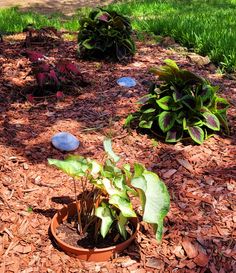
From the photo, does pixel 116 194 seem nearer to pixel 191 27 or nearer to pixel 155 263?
pixel 155 263

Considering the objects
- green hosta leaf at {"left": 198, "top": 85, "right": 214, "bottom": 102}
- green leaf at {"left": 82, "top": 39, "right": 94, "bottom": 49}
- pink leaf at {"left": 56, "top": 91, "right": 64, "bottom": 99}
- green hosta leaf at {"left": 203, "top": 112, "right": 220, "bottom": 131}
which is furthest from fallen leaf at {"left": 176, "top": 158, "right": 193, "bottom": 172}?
green leaf at {"left": 82, "top": 39, "right": 94, "bottom": 49}

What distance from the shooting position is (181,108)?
351cm

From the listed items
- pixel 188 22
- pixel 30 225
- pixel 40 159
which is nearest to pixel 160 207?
pixel 30 225

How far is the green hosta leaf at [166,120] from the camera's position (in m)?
3.46

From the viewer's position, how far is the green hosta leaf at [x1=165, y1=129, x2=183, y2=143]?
11.4 feet

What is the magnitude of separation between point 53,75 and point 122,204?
2.29 meters

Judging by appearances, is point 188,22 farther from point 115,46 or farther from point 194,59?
point 115,46

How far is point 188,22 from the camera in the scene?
21.8 ft

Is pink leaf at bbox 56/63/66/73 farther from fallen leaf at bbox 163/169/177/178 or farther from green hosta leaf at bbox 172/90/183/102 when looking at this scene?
fallen leaf at bbox 163/169/177/178

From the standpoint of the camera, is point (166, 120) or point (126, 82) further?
point (126, 82)

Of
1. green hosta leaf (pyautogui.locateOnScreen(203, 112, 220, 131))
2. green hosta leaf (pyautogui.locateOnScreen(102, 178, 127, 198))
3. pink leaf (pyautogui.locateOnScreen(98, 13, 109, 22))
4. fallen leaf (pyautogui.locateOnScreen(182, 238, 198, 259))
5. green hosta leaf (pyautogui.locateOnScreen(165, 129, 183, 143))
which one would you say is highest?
pink leaf (pyautogui.locateOnScreen(98, 13, 109, 22))

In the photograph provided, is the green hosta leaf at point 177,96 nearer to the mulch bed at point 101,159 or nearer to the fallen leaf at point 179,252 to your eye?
the mulch bed at point 101,159

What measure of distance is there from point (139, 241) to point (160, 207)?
0.44 metres

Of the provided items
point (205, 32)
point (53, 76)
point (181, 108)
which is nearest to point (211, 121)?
point (181, 108)
